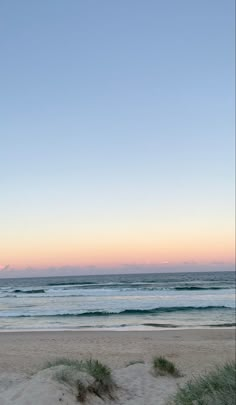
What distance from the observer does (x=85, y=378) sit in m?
7.99

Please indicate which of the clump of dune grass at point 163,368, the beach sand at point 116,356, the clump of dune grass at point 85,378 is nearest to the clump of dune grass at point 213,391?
the beach sand at point 116,356

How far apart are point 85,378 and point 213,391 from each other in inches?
107

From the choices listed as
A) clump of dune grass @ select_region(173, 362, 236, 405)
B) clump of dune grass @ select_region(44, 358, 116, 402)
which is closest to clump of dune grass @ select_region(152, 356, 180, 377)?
clump of dune grass @ select_region(44, 358, 116, 402)

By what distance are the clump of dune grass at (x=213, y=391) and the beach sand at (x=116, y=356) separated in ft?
3.97

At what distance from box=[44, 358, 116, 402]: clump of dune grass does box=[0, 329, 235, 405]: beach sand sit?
6.3 inches

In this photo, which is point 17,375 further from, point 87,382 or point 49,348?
point 49,348

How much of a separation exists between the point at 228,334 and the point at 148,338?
370 centimetres

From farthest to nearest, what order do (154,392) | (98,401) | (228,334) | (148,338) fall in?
(228,334) < (148,338) < (154,392) < (98,401)

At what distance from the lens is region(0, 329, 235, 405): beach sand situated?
24.5 ft

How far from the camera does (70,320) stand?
25.6 metres

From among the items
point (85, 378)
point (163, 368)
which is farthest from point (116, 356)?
point (85, 378)

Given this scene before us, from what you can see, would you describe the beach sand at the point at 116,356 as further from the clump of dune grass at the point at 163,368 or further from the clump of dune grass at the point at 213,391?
the clump of dune grass at the point at 213,391

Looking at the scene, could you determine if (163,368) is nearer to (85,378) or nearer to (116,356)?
(85,378)

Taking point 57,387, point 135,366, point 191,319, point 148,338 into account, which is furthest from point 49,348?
point 191,319
